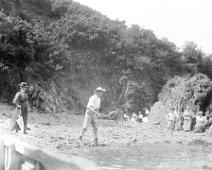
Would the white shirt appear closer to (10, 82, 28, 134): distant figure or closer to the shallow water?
the shallow water

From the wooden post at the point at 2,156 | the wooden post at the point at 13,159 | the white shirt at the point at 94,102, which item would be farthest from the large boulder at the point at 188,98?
the wooden post at the point at 13,159

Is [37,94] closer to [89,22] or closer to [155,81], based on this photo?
[89,22]

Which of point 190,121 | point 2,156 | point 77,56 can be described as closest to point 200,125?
point 190,121

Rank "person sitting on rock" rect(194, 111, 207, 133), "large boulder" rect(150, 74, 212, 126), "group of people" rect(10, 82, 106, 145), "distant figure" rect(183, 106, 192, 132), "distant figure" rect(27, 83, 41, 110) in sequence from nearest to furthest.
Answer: "group of people" rect(10, 82, 106, 145)
"person sitting on rock" rect(194, 111, 207, 133)
"distant figure" rect(183, 106, 192, 132)
"large boulder" rect(150, 74, 212, 126)
"distant figure" rect(27, 83, 41, 110)

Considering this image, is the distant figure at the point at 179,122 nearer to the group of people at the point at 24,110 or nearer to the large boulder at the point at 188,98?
the large boulder at the point at 188,98

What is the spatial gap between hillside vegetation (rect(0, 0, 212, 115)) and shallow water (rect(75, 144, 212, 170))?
597 inches

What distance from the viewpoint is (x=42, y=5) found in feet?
128

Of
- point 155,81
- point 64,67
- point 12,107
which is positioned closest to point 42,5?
point 64,67

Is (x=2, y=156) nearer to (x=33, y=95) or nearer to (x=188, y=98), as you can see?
(x=188, y=98)

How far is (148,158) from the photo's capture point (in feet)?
36.2

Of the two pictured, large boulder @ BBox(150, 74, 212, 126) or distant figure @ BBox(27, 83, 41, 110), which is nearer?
large boulder @ BBox(150, 74, 212, 126)

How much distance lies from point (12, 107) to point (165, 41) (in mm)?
23837

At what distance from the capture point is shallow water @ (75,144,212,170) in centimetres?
950

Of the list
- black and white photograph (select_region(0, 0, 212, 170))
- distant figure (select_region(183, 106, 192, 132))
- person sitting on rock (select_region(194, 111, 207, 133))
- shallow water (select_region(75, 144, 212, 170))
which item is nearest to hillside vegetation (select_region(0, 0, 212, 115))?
black and white photograph (select_region(0, 0, 212, 170))
